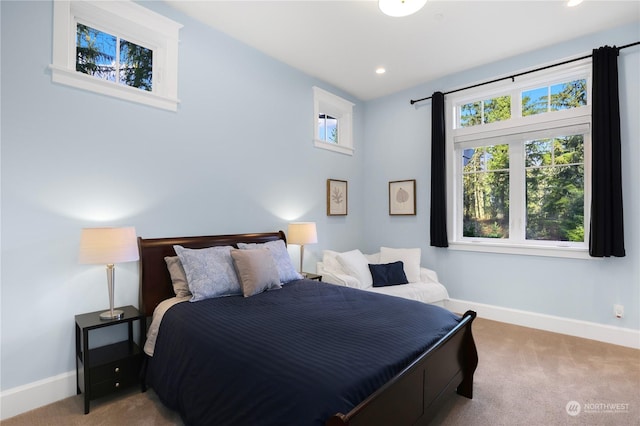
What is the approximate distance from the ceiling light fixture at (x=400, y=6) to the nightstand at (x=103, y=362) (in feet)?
9.58

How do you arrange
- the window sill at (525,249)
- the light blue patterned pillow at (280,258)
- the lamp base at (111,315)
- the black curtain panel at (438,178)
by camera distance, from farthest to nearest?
the black curtain panel at (438,178) → the window sill at (525,249) → the light blue patterned pillow at (280,258) → the lamp base at (111,315)

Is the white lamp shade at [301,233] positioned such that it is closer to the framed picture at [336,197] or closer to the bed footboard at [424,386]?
the framed picture at [336,197]

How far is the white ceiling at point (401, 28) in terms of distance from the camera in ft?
→ 9.30

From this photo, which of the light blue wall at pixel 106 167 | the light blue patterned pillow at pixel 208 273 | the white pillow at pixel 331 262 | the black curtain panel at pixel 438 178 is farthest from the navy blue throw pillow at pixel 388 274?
the light blue patterned pillow at pixel 208 273

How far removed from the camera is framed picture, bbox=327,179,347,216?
4500mm

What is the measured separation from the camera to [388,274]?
12.8ft

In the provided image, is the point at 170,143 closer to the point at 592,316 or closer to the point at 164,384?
the point at 164,384

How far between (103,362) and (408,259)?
3.28 meters

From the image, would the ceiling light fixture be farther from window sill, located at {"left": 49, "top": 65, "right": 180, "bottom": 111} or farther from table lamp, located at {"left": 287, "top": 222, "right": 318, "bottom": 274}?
table lamp, located at {"left": 287, "top": 222, "right": 318, "bottom": 274}

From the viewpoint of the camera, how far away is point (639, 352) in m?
2.98

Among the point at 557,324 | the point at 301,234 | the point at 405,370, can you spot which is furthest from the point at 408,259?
the point at 405,370

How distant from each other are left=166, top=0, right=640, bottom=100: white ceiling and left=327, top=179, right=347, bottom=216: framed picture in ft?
4.88

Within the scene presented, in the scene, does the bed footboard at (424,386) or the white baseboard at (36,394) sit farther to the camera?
the white baseboard at (36,394)

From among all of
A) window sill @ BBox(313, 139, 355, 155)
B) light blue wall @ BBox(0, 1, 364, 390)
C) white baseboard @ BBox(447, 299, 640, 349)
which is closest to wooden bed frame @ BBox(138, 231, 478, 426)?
light blue wall @ BBox(0, 1, 364, 390)
